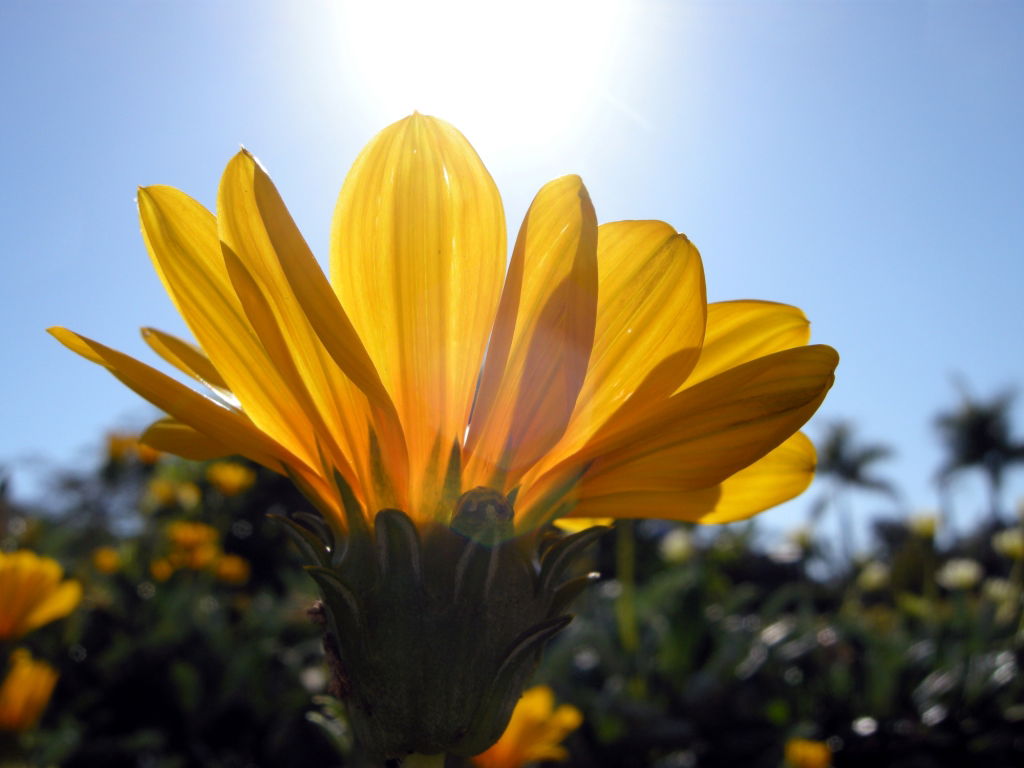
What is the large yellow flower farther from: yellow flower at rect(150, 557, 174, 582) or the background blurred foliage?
yellow flower at rect(150, 557, 174, 582)

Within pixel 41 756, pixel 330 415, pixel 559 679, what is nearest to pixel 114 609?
pixel 41 756

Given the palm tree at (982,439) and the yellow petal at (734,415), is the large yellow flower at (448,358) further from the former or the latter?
the palm tree at (982,439)

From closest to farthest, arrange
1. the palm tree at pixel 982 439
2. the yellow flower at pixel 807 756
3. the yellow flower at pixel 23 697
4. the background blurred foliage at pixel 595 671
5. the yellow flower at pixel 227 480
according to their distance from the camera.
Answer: the yellow flower at pixel 23 697 → the yellow flower at pixel 807 756 → the background blurred foliage at pixel 595 671 → the yellow flower at pixel 227 480 → the palm tree at pixel 982 439

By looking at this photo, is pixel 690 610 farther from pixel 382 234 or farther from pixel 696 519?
pixel 382 234

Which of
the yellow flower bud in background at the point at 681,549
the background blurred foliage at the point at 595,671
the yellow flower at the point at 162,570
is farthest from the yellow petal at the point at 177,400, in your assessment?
the yellow flower bud in background at the point at 681,549

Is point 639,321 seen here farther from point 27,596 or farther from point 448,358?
point 27,596

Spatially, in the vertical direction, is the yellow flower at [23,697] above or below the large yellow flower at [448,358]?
below

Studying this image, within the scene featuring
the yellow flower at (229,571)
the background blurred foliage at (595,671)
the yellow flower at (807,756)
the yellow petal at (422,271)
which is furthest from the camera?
the yellow flower at (229,571)

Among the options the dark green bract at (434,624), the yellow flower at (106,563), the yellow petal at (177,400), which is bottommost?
the yellow flower at (106,563)
